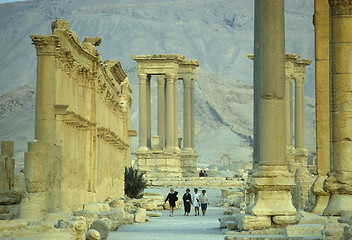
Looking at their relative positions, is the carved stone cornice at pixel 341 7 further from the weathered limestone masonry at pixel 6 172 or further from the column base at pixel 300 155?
the column base at pixel 300 155

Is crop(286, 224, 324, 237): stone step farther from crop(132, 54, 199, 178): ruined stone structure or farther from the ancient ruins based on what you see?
crop(132, 54, 199, 178): ruined stone structure

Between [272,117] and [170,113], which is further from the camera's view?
[170,113]

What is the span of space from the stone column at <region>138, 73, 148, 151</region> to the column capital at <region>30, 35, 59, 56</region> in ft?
132

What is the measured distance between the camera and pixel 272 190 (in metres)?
20.0

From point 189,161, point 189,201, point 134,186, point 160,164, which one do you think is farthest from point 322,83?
point 189,161

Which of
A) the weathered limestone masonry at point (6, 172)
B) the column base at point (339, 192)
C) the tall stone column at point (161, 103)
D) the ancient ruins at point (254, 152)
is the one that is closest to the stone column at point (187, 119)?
the tall stone column at point (161, 103)

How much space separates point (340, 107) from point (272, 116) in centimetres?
172

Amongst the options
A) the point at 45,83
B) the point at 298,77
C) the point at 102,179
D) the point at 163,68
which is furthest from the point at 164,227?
the point at 298,77

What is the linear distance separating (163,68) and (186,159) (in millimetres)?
7306

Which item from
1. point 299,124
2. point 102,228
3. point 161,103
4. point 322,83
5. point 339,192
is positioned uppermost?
point 161,103

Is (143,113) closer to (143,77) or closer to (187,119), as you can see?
(143,77)

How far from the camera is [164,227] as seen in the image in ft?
85.9

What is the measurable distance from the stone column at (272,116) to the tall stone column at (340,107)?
135 cm

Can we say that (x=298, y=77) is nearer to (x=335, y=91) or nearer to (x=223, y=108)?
(x=335, y=91)
